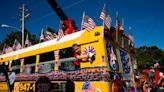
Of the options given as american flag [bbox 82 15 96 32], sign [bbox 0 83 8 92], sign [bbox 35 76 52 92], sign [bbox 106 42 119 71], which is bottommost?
sign [bbox 0 83 8 92]

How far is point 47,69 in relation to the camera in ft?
25.2

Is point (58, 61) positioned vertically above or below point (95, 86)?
above

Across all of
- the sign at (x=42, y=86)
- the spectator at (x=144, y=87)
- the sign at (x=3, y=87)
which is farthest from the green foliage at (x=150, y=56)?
the sign at (x=42, y=86)

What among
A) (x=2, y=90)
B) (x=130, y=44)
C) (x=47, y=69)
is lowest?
(x=2, y=90)

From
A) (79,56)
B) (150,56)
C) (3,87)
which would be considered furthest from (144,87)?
(150,56)

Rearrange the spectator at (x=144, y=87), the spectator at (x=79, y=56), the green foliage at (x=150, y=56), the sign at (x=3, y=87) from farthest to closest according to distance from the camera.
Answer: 1. the green foliage at (x=150, y=56)
2. the sign at (x=3, y=87)
3. the spectator at (x=144, y=87)
4. the spectator at (x=79, y=56)

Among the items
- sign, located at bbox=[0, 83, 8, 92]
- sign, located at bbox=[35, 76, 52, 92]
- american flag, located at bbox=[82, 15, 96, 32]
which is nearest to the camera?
sign, located at bbox=[35, 76, 52, 92]

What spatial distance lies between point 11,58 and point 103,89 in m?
5.64

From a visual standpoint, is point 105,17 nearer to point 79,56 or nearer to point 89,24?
point 89,24

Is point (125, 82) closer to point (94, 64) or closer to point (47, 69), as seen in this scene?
point (94, 64)

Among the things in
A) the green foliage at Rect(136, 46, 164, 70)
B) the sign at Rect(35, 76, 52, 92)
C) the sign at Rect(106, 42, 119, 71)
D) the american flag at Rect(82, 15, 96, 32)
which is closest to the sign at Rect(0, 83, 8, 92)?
the american flag at Rect(82, 15, 96, 32)

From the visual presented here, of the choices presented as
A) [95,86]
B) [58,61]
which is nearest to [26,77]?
[58,61]

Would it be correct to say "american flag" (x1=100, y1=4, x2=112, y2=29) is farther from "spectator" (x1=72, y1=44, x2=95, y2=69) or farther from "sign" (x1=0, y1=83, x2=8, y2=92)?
"sign" (x1=0, y1=83, x2=8, y2=92)

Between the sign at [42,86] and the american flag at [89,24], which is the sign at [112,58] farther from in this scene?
the sign at [42,86]
